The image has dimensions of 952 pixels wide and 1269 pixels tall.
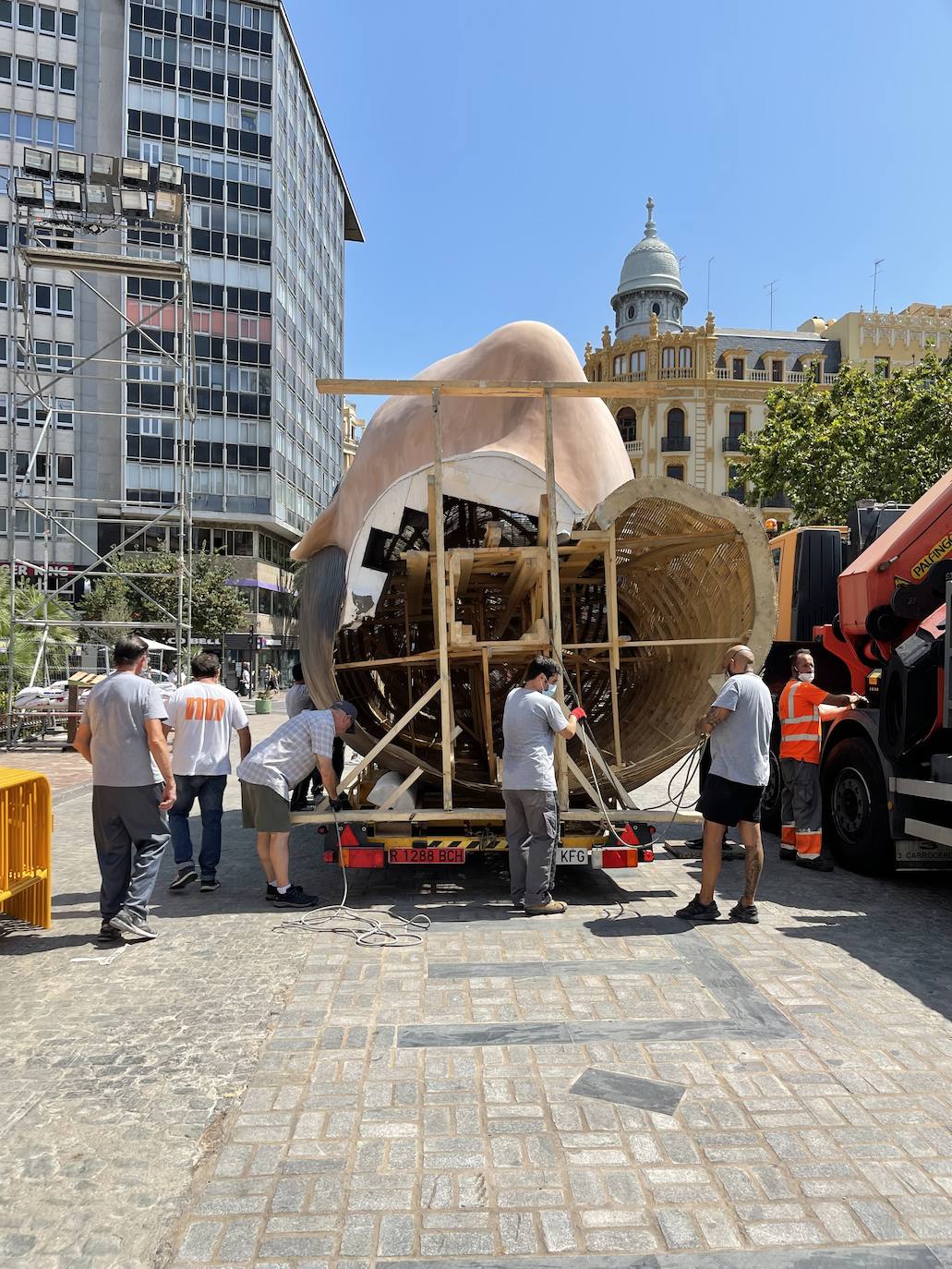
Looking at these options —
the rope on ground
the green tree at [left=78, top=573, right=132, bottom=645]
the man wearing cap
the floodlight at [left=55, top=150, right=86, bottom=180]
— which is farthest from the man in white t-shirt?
the green tree at [left=78, top=573, right=132, bottom=645]

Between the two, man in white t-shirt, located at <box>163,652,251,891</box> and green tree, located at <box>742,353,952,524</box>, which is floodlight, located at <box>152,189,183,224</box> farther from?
green tree, located at <box>742,353,952,524</box>

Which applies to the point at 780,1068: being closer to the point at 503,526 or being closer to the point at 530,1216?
the point at 530,1216

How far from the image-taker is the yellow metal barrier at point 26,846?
5160 millimetres

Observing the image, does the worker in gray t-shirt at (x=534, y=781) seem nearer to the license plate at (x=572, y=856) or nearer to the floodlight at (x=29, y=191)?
the license plate at (x=572, y=856)

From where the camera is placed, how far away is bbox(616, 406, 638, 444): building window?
161 feet

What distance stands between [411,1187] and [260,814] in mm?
3412

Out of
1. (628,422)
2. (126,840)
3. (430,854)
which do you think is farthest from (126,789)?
(628,422)

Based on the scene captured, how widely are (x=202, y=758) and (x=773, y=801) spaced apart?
5.34m

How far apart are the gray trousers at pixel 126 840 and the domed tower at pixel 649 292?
168 feet

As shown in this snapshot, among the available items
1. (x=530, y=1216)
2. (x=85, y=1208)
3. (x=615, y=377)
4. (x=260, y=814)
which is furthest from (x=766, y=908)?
(x=615, y=377)

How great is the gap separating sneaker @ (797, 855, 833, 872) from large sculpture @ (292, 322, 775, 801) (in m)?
1.53

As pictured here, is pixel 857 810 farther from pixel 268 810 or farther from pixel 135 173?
pixel 135 173

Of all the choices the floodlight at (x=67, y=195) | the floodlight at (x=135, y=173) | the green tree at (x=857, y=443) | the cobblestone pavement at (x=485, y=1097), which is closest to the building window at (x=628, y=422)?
the green tree at (x=857, y=443)

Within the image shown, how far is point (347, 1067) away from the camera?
363 cm
